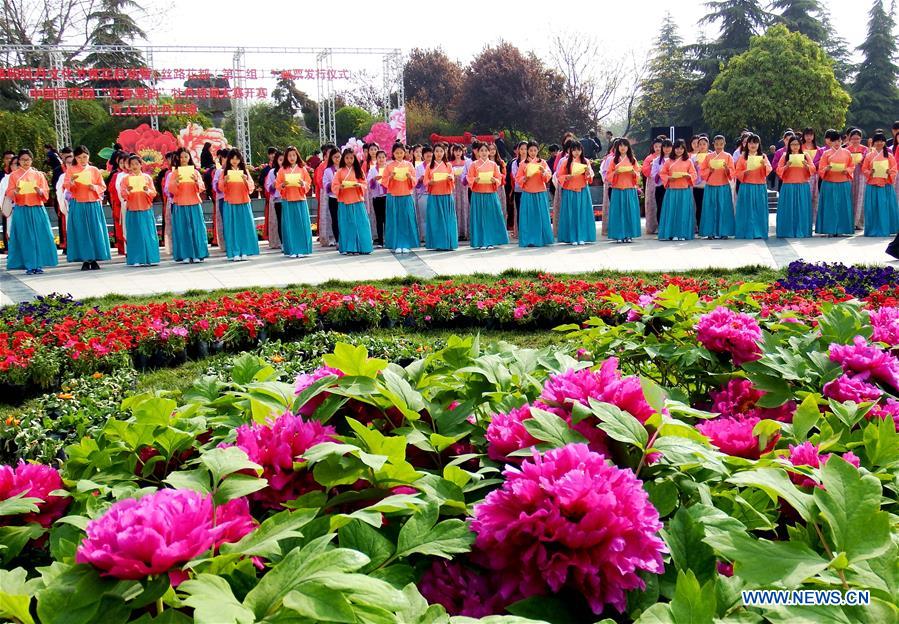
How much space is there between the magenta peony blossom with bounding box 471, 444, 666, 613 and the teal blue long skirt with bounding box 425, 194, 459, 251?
12.9m

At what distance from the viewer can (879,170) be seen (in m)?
13.9

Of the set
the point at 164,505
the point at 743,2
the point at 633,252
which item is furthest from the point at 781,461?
the point at 743,2

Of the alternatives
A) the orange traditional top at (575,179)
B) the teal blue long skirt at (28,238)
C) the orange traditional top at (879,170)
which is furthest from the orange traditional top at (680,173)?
the teal blue long skirt at (28,238)

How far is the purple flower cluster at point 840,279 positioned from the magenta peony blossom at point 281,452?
683 centimetres

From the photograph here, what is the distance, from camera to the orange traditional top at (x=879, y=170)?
13.9 metres

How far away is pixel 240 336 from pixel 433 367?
15.8 ft

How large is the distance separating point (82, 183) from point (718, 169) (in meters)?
9.64

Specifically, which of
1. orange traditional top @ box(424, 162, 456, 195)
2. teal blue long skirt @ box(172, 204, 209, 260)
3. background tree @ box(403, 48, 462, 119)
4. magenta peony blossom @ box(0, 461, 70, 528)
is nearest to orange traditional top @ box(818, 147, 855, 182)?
orange traditional top @ box(424, 162, 456, 195)

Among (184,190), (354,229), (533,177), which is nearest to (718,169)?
(533,177)

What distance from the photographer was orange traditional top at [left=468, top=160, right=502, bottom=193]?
46.1ft

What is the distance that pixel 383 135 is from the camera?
28750mm

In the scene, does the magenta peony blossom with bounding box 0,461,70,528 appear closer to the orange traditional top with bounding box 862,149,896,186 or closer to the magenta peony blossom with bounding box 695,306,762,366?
the magenta peony blossom with bounding box 695,306,762,366

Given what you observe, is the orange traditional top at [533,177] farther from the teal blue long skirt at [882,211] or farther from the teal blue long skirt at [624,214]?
the teal blue long skirt at [882,211]

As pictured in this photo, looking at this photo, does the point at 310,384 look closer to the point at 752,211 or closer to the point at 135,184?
the point at 135,184
